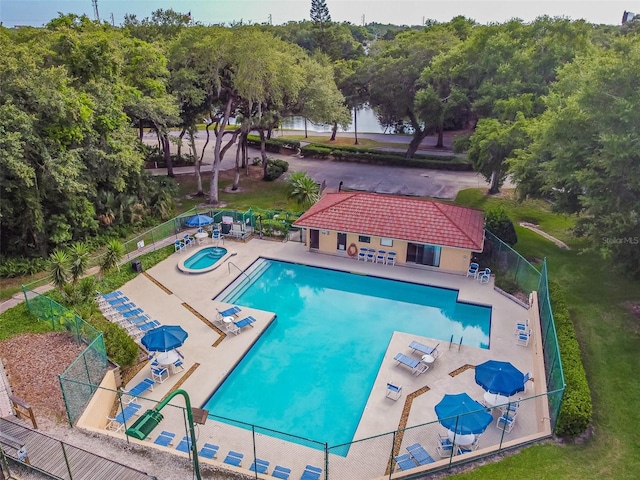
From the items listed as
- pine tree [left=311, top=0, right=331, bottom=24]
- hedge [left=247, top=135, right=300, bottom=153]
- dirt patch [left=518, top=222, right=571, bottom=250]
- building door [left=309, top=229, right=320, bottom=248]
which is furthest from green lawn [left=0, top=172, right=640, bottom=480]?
pine tree [left=311, top=0, right=331, bottom=24]

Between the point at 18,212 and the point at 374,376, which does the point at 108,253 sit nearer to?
the point at 18,212

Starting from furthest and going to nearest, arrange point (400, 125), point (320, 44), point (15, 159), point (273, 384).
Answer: point (320, 44) → point (400, 125) → point (15, 159) → point (273, 384)

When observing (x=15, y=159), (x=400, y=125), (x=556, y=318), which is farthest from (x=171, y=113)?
(x=400, y=125)

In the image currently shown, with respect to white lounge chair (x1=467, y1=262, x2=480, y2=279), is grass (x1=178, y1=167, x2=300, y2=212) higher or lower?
higher

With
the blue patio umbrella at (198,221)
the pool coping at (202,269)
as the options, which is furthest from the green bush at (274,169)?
the pool coping at (202,269)

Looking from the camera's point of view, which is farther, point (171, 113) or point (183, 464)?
point (171, 113)

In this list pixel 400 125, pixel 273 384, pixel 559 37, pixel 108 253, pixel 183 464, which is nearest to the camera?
pixel 183 464

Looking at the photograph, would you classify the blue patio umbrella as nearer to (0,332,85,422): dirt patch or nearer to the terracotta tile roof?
the terracotta tile roof
